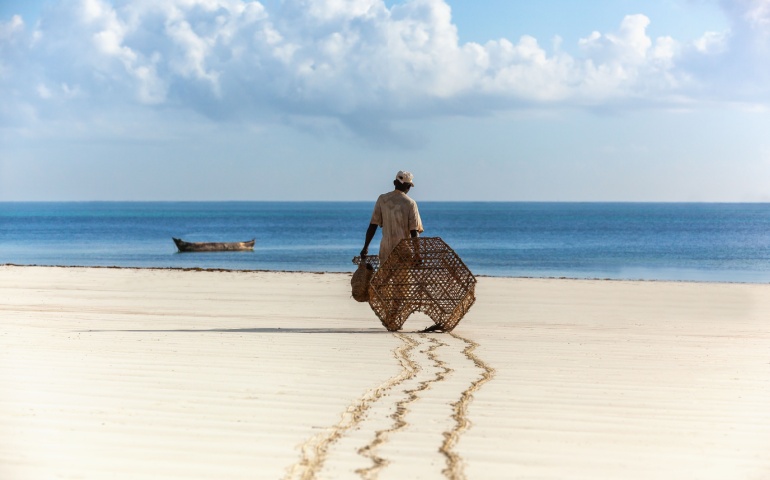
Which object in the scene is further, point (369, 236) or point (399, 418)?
point (369, 236)

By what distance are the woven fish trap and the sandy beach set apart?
0.30 meters

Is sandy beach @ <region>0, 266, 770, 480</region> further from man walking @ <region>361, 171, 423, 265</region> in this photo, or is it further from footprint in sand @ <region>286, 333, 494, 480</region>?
man walking @ <region>361, 171, 423, 265</region>

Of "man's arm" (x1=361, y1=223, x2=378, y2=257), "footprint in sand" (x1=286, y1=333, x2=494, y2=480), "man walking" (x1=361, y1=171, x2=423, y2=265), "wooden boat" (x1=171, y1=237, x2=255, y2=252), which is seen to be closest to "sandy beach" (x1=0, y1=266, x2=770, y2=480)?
"footprint in sand" (x1=286, y1=333, x2=494, y2=480)

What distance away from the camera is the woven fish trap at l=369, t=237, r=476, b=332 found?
30.1ft

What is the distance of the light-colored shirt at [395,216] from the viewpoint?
30.2ft

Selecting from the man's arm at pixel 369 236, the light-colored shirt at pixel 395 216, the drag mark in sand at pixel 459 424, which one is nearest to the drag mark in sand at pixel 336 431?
the drag mark in sand at pixel 459 424

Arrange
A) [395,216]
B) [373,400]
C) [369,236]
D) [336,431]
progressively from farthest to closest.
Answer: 1. [369,236]
2. [395,216]
3. [373,400]
4. [336,431]

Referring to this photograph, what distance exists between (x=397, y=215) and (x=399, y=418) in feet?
14.6

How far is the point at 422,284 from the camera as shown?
9.29 m

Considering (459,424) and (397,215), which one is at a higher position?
(397,215)

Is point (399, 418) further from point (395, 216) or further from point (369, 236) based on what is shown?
point (369, 236)

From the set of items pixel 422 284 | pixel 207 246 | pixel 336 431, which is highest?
pixel 207 246

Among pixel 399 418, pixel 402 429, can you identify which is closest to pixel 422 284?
pixel 399 418

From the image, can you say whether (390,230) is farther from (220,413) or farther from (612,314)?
(612,314)
